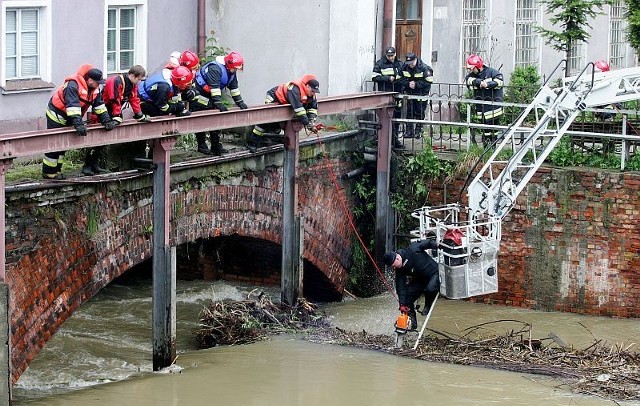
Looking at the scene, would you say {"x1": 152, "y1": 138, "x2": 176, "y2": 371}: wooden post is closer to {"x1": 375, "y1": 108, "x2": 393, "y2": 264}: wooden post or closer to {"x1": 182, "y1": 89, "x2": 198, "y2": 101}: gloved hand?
{"x1": 182, "y1": 89, "x2": 198, "y2": 101}: gloved hand

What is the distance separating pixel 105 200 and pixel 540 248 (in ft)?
25.1

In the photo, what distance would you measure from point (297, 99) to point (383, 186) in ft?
11.6

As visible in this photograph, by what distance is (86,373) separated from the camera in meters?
17.9

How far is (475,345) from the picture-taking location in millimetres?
18656

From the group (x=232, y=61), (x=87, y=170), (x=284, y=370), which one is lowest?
(x=284, y=370)

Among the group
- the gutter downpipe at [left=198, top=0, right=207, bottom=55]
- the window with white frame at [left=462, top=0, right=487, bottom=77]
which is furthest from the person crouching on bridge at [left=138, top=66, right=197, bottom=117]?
the window with white frame at [left=462, top=0, right=487, bottom=77]

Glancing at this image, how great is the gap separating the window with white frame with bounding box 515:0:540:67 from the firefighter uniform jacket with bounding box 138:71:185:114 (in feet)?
42.9

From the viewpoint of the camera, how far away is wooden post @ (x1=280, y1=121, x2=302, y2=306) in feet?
65.4

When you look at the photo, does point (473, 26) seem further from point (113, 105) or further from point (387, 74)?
point (113, 105)

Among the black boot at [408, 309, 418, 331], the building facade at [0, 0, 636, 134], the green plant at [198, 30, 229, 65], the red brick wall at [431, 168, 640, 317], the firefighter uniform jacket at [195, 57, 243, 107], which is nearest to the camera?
the black boot at [408, 309, 418, 331]

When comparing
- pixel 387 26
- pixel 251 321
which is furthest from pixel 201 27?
pixel 251 321

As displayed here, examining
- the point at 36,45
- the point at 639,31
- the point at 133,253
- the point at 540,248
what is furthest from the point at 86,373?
the point at 639,31

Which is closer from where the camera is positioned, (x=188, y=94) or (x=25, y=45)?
(x=188, y=94)

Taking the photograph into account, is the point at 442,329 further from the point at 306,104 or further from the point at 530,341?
the point at 306,104
